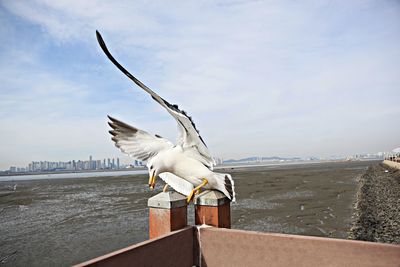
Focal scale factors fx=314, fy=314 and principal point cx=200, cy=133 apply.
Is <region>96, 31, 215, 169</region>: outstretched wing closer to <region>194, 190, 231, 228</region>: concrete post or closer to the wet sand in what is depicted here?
<region>194, 190, 231, 228</region>: concrete post

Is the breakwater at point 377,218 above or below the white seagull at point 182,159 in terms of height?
below

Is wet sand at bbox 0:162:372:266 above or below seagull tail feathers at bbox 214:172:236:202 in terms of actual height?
below

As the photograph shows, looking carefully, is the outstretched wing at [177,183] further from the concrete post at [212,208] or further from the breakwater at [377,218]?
the breakwater at [377,218]

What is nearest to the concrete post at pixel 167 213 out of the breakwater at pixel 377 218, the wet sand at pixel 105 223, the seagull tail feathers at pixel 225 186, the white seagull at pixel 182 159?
the white seagull at pixel 182 159

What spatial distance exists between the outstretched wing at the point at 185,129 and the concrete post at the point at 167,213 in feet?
2.00

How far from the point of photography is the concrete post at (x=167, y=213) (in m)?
3.93

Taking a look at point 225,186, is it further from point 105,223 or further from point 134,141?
point 105,223

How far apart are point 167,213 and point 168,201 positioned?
0.15 metres

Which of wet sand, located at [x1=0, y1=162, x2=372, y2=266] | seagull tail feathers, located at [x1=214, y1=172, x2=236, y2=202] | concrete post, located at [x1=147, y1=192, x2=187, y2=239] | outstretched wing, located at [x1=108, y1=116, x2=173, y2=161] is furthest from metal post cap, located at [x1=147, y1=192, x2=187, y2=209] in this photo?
wet sand, located at [x1=0, y1=162, x2=372, y2=266]

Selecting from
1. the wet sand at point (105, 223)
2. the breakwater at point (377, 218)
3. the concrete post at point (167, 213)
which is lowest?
the wet sand at point (105, 223)

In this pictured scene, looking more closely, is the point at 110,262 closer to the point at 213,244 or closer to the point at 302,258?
the point at 213,244

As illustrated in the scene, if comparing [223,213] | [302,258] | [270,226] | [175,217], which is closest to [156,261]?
[175,217]

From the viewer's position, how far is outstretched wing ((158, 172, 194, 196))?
4336mm

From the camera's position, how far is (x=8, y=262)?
9.98 m
